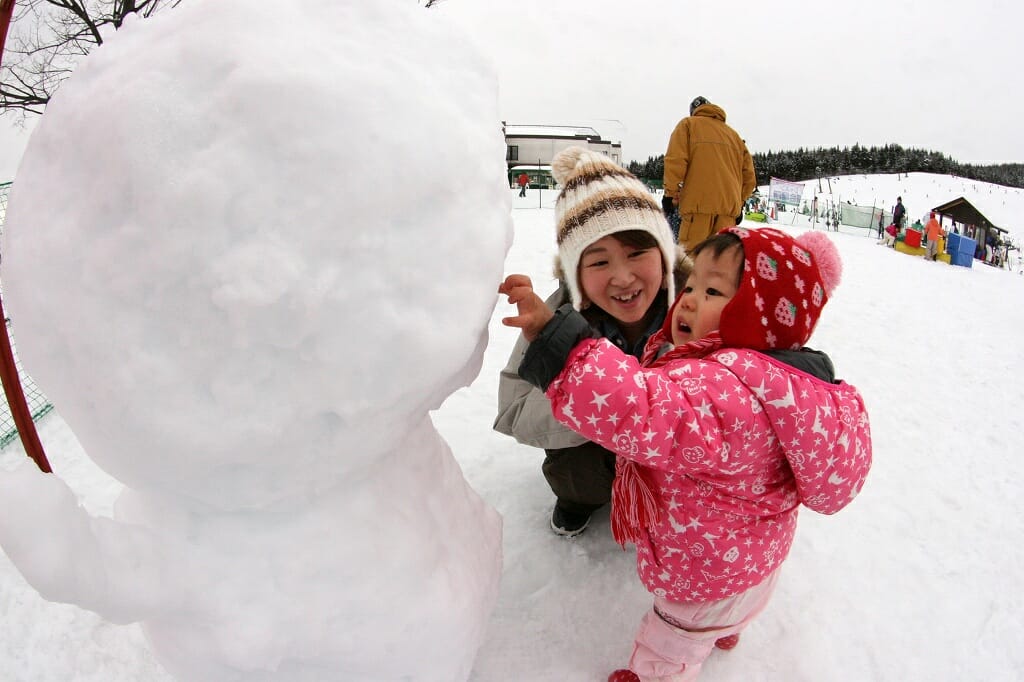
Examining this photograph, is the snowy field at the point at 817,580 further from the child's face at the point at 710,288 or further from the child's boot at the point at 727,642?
the child's face at the point at 710,288

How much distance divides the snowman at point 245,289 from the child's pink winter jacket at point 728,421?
332mm

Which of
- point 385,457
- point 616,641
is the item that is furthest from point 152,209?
point 616,641

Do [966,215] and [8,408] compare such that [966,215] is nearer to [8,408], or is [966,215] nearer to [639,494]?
[639,494]

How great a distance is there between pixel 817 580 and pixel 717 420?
3.79 ft

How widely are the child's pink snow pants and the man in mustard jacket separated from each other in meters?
3.64

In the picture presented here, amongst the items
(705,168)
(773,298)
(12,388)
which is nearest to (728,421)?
(773,298)

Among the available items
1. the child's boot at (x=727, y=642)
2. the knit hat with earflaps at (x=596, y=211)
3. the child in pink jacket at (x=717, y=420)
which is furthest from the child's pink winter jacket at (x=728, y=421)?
the knit hat with earflaps at (x=596, y=211)

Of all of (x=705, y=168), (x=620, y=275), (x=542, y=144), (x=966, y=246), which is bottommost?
(x=966, y=246)

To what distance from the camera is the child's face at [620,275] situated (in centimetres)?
185

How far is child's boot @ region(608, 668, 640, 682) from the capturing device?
1.48 m

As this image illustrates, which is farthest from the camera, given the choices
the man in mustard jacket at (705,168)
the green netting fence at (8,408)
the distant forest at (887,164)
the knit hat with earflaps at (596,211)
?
the distant forest at (887,164)

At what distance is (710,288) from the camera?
1.34 m

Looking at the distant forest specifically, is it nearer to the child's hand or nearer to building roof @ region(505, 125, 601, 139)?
→ building roof @ region(505, 125, 601, 139)

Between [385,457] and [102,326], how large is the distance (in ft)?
1.77
